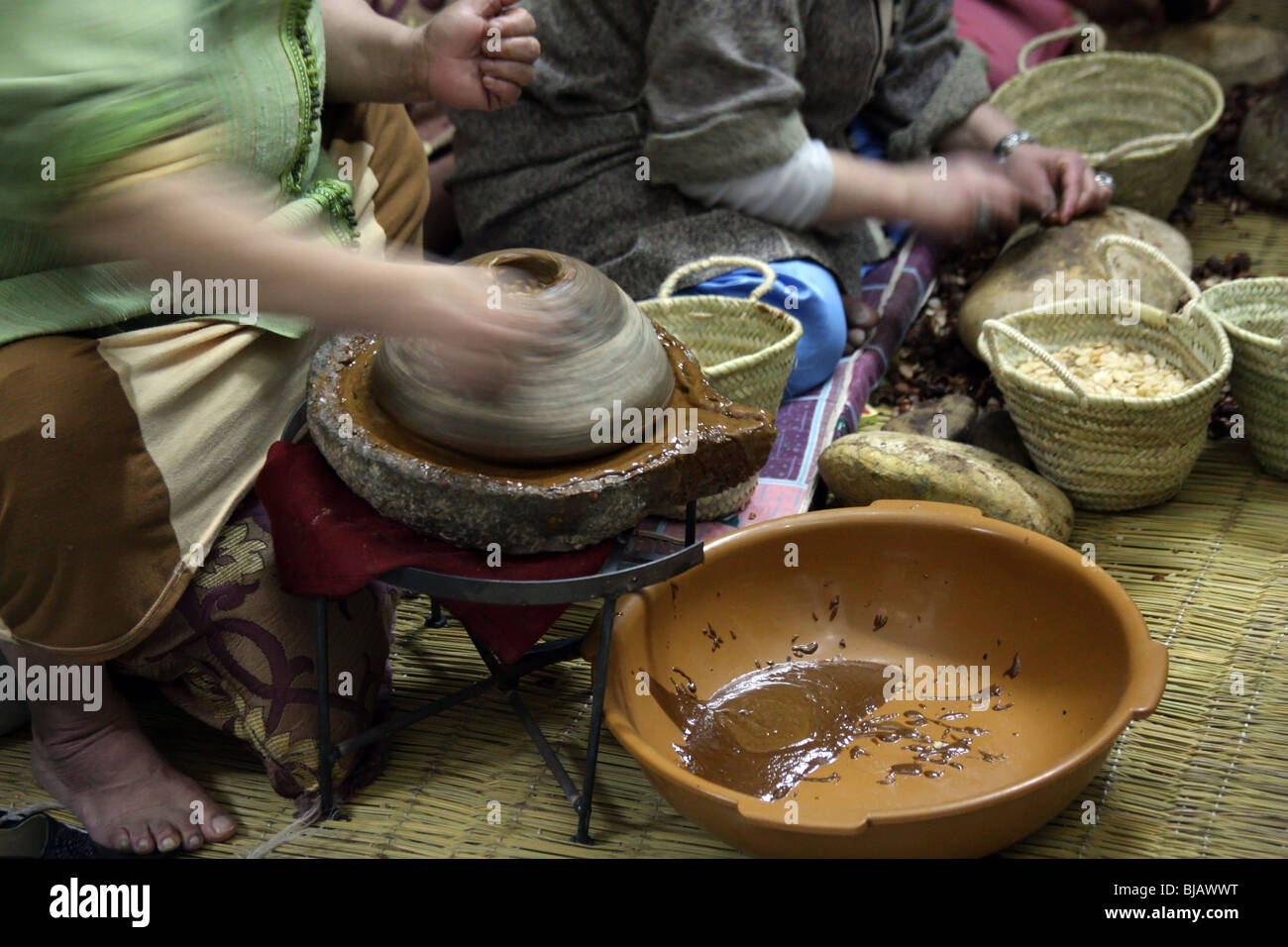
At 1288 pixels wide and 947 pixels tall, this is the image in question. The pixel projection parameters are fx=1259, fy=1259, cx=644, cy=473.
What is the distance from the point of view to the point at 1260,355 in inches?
103

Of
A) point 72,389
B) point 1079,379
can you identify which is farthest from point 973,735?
point 72,389

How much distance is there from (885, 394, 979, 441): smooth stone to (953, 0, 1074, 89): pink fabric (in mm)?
1581

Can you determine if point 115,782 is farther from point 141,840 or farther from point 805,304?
point 805,304

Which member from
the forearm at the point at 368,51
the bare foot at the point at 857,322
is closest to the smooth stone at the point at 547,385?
the forearm at the point at 368,51

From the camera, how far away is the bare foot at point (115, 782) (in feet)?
6.82

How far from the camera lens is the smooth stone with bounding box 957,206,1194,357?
307cm

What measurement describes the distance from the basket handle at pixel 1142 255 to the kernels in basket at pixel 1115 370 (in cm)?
14

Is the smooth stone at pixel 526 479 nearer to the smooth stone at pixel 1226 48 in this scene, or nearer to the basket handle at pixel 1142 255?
the basket handle at pixel 1142 255

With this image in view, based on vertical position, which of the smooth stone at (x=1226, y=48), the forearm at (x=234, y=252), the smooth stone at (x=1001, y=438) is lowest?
the smooth stone at (x=1001, y=438)

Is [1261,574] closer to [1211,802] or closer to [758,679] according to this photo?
[1211,802]

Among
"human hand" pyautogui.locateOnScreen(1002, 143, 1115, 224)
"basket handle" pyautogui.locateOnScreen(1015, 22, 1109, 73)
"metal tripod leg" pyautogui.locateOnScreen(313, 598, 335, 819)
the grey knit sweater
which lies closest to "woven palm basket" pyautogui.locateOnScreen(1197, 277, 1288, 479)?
"human hand" pyautogui.locateOnScreen(1002, 143, 1115, 224)

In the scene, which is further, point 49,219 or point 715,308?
point 715,308

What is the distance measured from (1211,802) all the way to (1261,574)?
0.65 m

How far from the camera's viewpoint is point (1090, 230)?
317 centimetres
